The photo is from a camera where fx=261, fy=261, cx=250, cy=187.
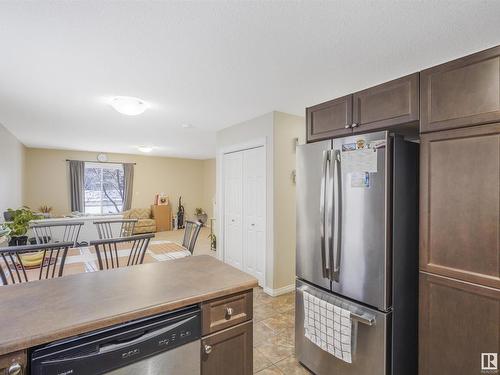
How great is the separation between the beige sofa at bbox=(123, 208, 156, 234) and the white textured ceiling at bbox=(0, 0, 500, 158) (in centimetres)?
492

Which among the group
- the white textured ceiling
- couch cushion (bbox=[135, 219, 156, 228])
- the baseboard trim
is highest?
the white textured ceiling

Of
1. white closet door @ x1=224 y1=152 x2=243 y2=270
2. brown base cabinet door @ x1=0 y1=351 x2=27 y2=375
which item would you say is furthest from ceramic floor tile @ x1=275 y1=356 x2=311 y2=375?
white closet door @ x1=224 y1=152 x2=243 y2=270

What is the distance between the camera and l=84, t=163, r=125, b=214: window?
25.3ft

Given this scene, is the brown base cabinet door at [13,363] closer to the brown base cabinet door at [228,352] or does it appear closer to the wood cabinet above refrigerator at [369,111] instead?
the brown base cabinet door at [228,352]

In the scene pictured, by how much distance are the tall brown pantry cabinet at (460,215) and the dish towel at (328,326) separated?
42cm

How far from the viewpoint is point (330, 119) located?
2080 millimetres

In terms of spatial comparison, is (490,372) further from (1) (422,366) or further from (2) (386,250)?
(2) (386,250)

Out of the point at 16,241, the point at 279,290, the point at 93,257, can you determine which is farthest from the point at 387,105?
the point at 16,241

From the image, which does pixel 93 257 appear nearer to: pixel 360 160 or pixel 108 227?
pixel 108 227

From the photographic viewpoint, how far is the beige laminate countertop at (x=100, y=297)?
0.92m

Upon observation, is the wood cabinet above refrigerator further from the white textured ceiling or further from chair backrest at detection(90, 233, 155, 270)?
chair backrest at detection(90, 233, 155, 270)

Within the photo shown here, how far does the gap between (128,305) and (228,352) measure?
0.55 meters

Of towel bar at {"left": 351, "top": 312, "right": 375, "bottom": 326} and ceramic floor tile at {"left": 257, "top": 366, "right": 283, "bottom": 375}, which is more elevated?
towel bar at {"left": 351, "top": 312, "right": 375, "bottom": 326}

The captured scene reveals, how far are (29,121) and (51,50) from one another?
114 inches
